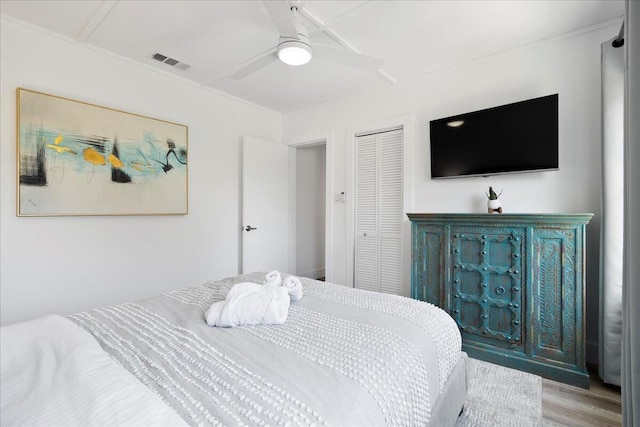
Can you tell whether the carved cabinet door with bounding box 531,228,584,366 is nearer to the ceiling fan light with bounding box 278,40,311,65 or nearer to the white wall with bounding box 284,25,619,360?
the white wall with bounding box 284,25,619,360

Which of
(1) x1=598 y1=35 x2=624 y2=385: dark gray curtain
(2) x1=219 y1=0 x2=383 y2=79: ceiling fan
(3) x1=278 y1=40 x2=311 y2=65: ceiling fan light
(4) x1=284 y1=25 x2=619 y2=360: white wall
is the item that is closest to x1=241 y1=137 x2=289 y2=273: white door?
(4) x1=284 y1=25 x2=619 y2=360: white wall

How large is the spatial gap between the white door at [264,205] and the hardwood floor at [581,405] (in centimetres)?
300

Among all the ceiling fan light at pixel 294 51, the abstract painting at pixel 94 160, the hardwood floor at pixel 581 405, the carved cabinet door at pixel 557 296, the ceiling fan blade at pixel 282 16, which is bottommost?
the hardwood floor at pixel 581 405

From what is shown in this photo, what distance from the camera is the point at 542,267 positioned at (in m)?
2.12

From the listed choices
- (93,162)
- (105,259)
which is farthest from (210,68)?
(105,259)

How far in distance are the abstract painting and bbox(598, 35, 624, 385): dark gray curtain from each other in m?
3.60

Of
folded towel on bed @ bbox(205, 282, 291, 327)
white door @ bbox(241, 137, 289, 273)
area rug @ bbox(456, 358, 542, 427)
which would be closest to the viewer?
folded towel on bed @ bbox(205, 282, 291, 327)

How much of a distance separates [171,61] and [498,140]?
3.08 meters

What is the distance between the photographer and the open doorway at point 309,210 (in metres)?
4.68

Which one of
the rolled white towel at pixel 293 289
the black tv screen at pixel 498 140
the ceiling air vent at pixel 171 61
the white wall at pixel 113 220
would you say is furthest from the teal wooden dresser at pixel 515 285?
the ceiling air vent at pixel 171 61

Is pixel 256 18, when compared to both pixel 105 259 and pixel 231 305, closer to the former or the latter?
pixel 231 305

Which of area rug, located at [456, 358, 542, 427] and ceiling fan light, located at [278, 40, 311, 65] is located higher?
ceiling fan light, located at [278, 40, 311, 65]

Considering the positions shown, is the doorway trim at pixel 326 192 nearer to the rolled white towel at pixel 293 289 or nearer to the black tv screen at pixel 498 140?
the black tv screen at pixel 498 140

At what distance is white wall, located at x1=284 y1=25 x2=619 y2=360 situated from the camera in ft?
7.50
